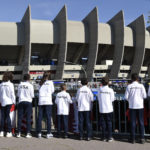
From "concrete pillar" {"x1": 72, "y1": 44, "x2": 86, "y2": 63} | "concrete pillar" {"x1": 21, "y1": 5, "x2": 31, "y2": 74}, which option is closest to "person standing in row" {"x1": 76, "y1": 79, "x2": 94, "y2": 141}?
"concrete pillar" {"x1": 21, "y1": 5, "x2": 31, "y2": 74}

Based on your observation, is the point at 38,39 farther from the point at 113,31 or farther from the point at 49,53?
the point at 113,31

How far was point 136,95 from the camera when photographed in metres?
5.67

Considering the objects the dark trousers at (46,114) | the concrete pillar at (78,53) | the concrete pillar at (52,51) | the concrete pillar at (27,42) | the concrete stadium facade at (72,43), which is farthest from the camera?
the concrete pillar at (78,53)

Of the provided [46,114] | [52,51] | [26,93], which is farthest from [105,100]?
[52,51]

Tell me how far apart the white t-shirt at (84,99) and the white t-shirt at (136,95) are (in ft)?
3.27

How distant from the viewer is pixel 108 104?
588 cm

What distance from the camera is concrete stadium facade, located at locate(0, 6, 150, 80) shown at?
5022cm

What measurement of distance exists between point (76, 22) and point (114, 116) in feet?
164

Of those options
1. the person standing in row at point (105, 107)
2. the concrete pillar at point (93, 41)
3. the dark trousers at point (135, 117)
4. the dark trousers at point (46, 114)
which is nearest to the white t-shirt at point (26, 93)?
the dark trousers at point (46, 114)

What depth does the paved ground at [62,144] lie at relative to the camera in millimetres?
4996

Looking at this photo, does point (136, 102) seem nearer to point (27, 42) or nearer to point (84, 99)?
point (84, 99)

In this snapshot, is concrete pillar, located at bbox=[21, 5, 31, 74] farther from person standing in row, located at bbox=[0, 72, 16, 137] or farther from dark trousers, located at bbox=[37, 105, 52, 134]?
dark trousers, located at bbox=[37, 105, 52, 134]

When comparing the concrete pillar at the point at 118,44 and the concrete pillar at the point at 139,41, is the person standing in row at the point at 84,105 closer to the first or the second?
the concrete pillar at the point at 118,44

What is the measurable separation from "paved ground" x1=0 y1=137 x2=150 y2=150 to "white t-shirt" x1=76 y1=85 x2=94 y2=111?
2.83 feet
